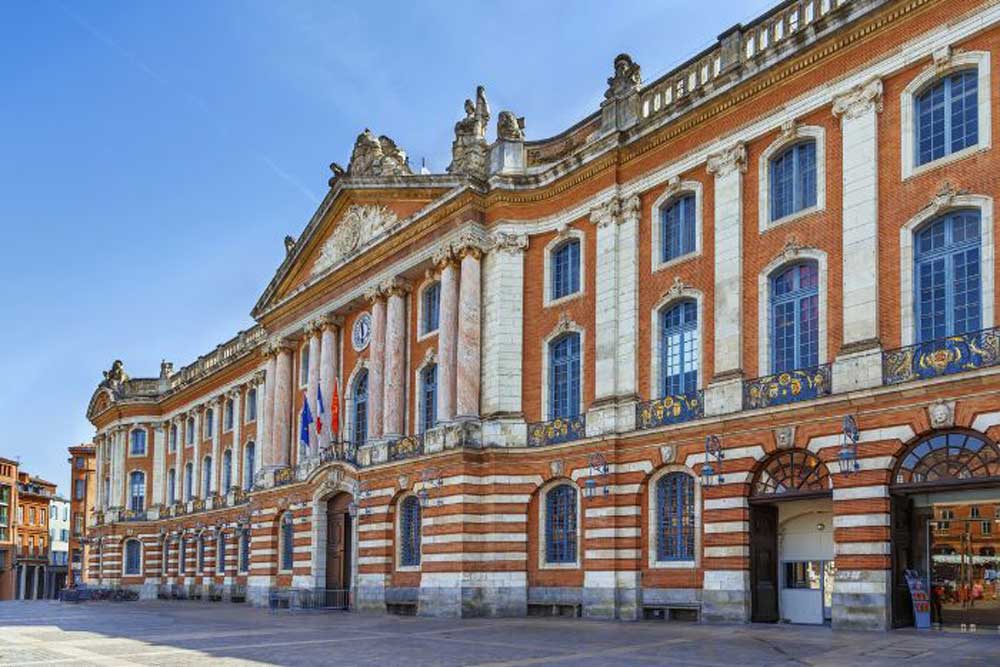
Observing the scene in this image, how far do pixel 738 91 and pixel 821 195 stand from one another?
13.4 ft

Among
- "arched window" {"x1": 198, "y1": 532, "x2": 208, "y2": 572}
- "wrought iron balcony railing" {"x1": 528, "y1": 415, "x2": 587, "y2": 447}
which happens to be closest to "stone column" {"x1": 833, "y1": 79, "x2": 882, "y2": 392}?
"wrought iron balcony railing" {"x1": 528, "y1": 415, "x2": 587, "y2": 447}

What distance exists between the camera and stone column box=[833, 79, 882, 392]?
2480cm

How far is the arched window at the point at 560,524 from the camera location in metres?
33.1

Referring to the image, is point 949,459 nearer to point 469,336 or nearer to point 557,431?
point 557,431

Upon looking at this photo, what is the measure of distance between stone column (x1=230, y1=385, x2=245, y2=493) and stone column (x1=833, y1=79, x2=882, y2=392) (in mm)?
41091

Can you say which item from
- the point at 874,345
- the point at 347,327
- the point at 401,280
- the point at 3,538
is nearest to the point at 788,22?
the point at 874,345

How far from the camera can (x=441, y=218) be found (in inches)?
1486

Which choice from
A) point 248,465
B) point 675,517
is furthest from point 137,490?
point 675,517

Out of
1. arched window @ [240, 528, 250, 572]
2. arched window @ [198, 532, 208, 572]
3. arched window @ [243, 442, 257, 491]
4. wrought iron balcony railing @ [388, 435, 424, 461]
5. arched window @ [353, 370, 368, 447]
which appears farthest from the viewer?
arched window @ [198, 532, 208, 572]

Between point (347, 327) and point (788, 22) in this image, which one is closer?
point (788, 22)

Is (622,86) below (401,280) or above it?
above

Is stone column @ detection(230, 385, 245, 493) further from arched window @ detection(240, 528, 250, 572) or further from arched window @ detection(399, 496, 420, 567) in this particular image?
arched window @ detection(399, 496, 420, 567)

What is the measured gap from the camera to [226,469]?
2456 inches

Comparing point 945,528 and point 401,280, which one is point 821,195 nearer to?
point 945,528
